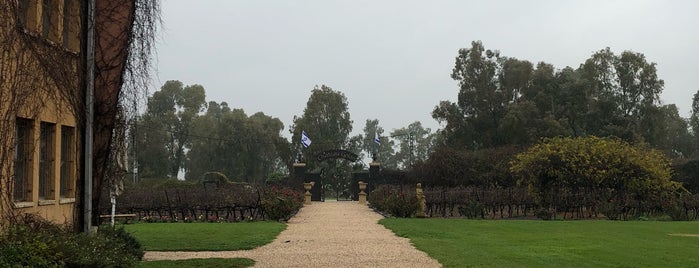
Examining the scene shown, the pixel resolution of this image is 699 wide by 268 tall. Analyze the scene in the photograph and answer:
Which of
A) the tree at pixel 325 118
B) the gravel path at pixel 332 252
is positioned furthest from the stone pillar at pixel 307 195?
the tree at pixel 325 118

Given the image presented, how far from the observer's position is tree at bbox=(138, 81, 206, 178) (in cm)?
6731

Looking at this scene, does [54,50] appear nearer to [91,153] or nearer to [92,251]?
[91,153]

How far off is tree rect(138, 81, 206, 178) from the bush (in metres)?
55.1

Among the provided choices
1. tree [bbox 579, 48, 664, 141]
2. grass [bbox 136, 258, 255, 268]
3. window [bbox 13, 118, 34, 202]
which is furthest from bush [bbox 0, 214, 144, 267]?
tree [bbox 579, 48, 664, 141]

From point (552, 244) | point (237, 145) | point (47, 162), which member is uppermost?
point (237, 145)

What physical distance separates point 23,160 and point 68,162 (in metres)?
1.57

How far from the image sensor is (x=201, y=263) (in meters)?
11.6

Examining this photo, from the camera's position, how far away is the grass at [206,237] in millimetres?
14825

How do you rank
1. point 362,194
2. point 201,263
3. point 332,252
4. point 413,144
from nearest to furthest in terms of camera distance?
point 201,263
point 332,252
point 362,194
point 413,144

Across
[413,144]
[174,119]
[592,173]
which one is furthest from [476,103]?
[413,144]

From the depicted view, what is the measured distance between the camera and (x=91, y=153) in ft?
38.8

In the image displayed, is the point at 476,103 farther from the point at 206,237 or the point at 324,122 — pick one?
the point at 206,237

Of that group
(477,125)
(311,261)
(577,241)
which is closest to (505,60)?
(477,125)

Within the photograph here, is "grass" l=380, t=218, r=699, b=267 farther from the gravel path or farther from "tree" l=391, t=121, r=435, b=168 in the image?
"tree" l=391, t=121, r=435, b=168
